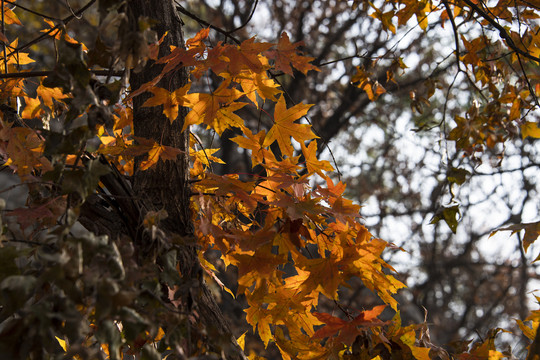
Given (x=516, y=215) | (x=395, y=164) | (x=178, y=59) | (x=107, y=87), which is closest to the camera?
(x=107, y=87)

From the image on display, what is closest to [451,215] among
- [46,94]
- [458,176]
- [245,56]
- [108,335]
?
[458,176]

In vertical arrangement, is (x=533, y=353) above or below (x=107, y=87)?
below

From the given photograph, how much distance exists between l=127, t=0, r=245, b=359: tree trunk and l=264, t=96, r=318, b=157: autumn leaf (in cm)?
27

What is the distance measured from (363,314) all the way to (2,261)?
0.79 meters

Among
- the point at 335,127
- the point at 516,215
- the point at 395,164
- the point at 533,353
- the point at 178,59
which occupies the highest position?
the point at 395,164

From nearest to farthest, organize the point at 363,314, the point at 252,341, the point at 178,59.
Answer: the point at 363,314
the point at 178,59
the point at 252,341

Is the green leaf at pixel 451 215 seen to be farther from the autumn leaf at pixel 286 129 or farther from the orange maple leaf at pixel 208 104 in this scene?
the orange maple leaf at pixel 208 104

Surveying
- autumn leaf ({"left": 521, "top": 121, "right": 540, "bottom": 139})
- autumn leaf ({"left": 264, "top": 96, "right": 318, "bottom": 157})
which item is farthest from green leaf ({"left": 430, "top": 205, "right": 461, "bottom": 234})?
autumn leaf ({"left": 521, "top": 121, "right": 540, "bottom": 139})

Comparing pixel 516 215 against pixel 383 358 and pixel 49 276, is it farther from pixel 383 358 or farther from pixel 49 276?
pixel 49 276

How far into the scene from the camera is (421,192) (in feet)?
23.8

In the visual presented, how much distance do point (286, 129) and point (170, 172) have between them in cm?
36

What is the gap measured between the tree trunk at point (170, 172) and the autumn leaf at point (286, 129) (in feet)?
0.88

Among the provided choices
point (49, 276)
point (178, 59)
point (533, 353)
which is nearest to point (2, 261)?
point (49, 276)

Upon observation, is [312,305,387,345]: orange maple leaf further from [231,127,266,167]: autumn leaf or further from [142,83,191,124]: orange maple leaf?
[142,83,191,124]: orange maple leaf
